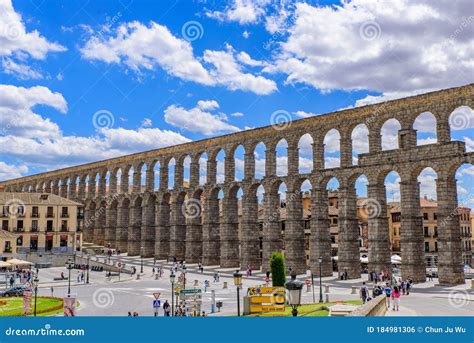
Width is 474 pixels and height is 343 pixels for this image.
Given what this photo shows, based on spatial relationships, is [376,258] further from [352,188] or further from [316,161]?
[316,161]

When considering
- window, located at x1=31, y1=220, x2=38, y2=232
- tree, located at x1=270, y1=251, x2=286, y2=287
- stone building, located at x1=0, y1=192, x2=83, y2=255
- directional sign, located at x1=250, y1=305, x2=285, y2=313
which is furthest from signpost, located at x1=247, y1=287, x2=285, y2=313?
window, located at x1=31, y1=220, x2=38, y2=232

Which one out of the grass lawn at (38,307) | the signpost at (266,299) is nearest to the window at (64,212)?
the grass lawn at (38,307)

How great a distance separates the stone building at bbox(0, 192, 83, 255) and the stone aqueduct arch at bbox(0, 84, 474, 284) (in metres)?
10.2

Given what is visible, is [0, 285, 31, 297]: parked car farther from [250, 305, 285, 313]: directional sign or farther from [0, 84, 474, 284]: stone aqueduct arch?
[0, 84, 474, 284]: stone aqueduct arch

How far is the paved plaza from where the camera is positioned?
33688 mm

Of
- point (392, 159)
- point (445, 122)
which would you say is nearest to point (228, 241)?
point (392, 159)

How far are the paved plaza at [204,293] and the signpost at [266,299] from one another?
1.74 meters

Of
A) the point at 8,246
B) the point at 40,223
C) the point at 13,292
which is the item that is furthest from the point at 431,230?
the point at 8,246

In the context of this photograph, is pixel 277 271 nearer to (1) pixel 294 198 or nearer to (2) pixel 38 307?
(2) pixel 38 307

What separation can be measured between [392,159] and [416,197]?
14.5 ft

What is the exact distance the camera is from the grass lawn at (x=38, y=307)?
32.9 m

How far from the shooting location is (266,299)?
107ft

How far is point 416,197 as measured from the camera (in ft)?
161

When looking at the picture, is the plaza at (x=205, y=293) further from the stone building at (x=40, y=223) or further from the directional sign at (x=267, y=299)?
the stone building at (x=40, y=223)
